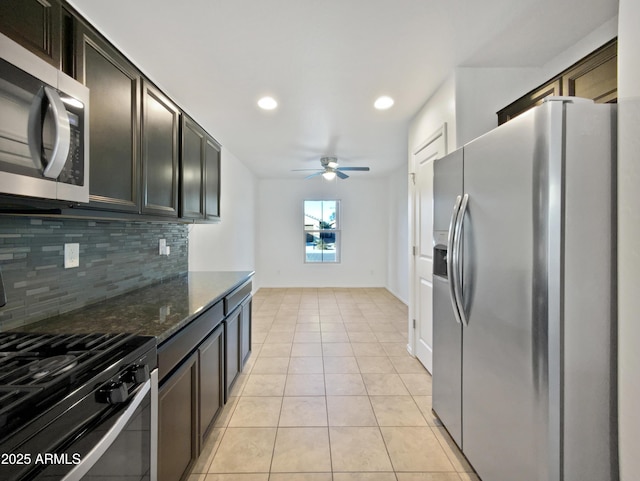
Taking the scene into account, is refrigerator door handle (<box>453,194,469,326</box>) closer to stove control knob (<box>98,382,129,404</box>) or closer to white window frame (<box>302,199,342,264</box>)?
stove control knob (<box>98,382,129,404</box>)

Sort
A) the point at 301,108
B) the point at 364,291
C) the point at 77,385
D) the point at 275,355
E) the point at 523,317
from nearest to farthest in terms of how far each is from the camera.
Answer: the point at 77,385, the point at 523,317, the point at 301,108, the point at 275,355, the point at 364,291

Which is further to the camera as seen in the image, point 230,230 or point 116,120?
point 230,230

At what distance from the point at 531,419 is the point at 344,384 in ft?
5.37

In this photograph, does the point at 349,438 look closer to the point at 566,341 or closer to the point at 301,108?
the point at 566,341

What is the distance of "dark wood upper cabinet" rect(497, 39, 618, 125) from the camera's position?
1.42 metres

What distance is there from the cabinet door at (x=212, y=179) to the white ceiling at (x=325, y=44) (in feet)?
1.39

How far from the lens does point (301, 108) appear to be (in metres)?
2.88

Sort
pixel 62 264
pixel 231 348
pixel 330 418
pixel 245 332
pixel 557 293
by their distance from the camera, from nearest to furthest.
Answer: pixel 557 293 → pixel 62 264 → pixel 330 418 → pixel 231 348 → pixel 245 332

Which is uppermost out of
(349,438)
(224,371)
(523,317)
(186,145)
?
(186,145)

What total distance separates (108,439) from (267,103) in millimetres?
2705

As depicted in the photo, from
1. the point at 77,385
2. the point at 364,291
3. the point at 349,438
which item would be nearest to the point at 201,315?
the point at 77,385

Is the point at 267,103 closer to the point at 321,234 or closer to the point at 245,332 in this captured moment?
the point at 245,332

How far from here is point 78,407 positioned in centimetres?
75

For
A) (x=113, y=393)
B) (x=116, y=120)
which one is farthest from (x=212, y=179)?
(x=113, y=393)
